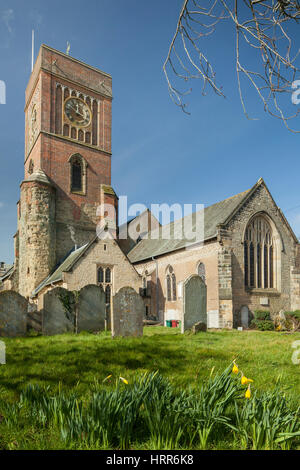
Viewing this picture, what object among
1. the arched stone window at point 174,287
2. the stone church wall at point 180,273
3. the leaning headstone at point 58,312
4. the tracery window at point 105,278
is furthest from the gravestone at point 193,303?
the arched stone window at point 174,287

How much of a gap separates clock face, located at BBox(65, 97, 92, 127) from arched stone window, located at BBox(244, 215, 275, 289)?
1789 cm

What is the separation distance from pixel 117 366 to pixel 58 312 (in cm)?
651

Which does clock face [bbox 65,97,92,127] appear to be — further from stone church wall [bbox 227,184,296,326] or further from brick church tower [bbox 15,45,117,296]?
stone church wall [bbox 227,184,296,326]

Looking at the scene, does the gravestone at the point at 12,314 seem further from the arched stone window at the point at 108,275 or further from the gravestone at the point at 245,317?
the gravestone at the point at 245,317

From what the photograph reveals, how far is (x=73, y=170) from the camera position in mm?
29297

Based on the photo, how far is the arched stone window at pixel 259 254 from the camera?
2288 cm

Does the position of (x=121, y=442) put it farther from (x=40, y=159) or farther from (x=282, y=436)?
(x=40, y=159)

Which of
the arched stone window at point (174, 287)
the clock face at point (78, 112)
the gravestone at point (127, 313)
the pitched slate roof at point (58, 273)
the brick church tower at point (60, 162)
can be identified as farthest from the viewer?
the clock face at point (78, 112)

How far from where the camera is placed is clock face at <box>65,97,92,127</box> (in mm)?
30125

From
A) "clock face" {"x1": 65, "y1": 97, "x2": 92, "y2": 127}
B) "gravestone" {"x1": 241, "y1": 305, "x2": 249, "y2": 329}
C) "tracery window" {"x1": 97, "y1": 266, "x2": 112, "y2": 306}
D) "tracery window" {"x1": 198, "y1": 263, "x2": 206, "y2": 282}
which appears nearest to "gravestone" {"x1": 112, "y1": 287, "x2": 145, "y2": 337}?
"tracery window" {"x1": 97, "y1": 266, "x2": 112, "y2": 306}

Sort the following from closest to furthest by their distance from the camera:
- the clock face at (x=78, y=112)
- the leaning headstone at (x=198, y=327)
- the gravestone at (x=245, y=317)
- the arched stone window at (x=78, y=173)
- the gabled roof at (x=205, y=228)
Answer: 1. the leaning headstone at (x=198, y=327)
2. the gravestone at (x=245, y=317)
3. the gabled roof at (x=205, y=228)
4. the arched stone window at (x=78, y=173)
5. the clock face at (x=78, y=112)

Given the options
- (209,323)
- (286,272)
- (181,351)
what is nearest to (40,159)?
(209,323)

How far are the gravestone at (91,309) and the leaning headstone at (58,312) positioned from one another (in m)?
0.37

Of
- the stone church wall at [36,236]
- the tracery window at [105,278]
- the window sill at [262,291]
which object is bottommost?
the window sill at [262,291]
